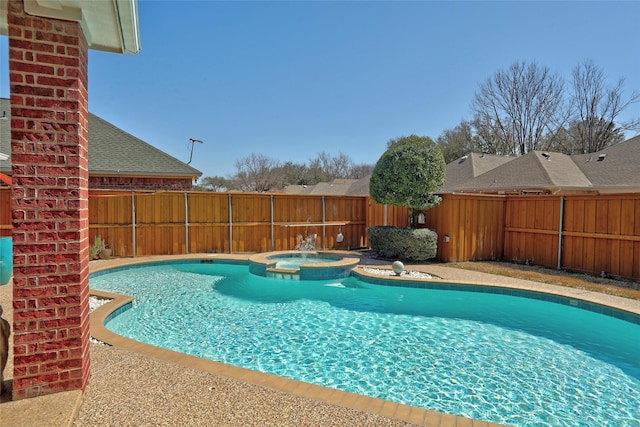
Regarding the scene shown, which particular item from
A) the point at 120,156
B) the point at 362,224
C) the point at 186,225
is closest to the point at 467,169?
the point at 362,224

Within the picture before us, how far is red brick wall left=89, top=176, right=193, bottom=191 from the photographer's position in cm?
1388

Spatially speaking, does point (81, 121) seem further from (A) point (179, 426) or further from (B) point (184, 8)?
(B) point (184, 8)

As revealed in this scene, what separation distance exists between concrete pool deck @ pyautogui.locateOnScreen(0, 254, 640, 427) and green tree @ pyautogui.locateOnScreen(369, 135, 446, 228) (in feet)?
27.7

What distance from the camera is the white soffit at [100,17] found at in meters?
2.57

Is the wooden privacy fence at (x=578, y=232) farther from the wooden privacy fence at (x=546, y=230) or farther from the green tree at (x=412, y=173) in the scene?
the green tree at (x=412, y=173)

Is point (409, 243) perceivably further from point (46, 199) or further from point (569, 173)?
point (569, 173)

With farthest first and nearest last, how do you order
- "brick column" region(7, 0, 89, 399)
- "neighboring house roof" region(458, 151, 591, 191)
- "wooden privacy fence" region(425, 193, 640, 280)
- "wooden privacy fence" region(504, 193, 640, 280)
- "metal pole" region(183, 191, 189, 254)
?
"neighboring house roof" region(458, 151, 591, 191) → "metal pole" region(183, 191, 189, 254) → "wooden privacy fence" region(425, 193, 640, 280) → "wooden privacy fence" region(504, 193, 640, 280) → "brick column" region(7, 0, 89, 399)

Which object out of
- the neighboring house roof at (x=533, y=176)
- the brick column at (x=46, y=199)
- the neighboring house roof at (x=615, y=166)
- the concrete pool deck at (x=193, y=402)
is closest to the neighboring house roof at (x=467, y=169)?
the neighboring house roof at (x=533, y=176)

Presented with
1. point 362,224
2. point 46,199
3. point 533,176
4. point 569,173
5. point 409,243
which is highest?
point 569,173

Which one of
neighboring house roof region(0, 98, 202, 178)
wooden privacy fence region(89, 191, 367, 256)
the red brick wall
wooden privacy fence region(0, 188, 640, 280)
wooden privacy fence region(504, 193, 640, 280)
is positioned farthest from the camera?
the red brick wall

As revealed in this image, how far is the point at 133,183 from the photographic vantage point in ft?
47.3

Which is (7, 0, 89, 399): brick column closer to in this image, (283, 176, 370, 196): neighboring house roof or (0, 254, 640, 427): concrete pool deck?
(0, 254, 640, 427): concrete pool deck

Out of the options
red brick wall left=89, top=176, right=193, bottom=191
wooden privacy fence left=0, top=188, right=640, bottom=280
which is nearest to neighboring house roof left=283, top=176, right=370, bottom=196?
wooden privacy fence left=0, top=188, right=640, bottom=280

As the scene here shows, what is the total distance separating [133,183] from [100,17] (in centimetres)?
1284
